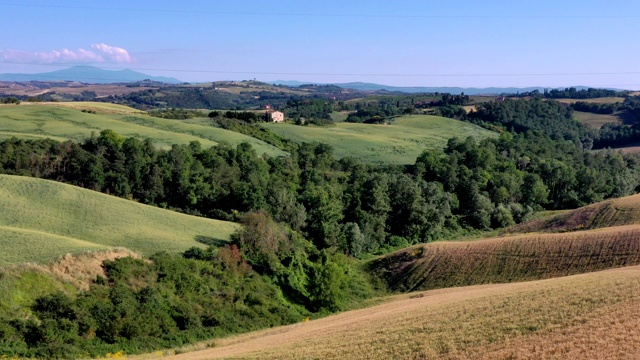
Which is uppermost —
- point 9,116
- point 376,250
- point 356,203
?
point 9,116

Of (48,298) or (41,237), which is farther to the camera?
(41,237)

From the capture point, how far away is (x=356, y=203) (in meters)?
66.6

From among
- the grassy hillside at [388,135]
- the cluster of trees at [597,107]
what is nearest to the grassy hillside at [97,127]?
the grassy hillside at [388,135]

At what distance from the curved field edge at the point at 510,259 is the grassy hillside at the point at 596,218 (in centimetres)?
665

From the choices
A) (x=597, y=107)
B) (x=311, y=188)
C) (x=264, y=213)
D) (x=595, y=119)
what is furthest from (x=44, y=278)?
(x=597, y=107)

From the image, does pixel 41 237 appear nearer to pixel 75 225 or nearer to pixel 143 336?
pixel 75 225

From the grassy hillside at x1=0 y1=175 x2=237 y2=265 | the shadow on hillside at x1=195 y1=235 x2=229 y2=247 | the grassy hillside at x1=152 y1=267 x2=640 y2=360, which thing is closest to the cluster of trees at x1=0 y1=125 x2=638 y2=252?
the grassy hillside at x1=0 y1=175 x2=237 y2=265

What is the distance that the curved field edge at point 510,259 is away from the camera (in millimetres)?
38500

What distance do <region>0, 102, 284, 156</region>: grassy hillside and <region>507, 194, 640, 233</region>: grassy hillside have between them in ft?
167

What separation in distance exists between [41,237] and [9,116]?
210 feet

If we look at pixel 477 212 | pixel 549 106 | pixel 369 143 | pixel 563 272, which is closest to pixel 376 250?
pixel 477 212

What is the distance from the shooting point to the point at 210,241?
156 feet

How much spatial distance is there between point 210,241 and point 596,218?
37271 mm

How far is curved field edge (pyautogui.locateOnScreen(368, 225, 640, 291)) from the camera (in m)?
38.5
